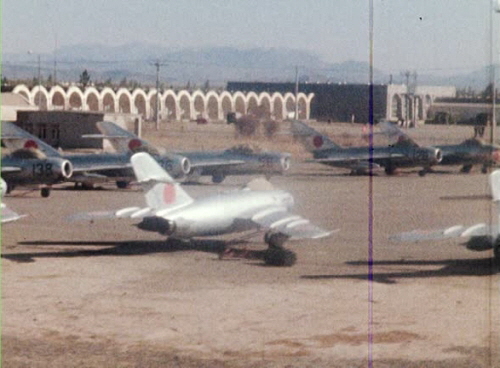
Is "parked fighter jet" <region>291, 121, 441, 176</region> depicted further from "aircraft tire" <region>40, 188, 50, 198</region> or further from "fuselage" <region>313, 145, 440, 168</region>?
"aircraft tire" <region>40, 188, 50, 198</region>

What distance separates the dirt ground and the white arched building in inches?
490

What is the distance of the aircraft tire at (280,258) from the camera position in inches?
1375

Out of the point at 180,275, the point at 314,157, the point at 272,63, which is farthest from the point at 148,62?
the point at 180,275

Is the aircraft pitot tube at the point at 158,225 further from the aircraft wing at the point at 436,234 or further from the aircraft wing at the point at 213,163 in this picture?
the aircraft wing at the point at 213,163

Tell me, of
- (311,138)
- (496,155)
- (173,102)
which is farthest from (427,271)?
(496,155)

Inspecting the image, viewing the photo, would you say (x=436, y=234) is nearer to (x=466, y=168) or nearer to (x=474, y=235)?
(x=474, y=235)

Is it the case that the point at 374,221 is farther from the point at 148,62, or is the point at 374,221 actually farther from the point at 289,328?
the point at 148,62

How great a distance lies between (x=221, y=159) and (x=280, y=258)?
3007 cm

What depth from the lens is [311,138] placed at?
74.6m

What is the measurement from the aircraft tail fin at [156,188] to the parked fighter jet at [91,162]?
22.3 metres

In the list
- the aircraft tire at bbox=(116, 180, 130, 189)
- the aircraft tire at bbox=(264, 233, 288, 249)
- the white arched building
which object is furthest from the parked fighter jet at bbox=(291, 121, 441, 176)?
the aircraft tire at bbox=(264, 233, 288, 249)

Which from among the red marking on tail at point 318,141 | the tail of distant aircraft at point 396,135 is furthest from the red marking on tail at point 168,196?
the tail of distant aircraft at point 396,135

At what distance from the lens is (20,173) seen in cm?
5697

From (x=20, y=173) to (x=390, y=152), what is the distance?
1252 inches
